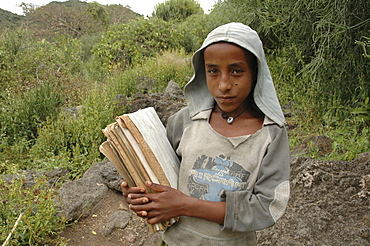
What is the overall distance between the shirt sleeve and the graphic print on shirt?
0.20 ft

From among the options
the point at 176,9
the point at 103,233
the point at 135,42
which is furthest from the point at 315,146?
the point at 176,9

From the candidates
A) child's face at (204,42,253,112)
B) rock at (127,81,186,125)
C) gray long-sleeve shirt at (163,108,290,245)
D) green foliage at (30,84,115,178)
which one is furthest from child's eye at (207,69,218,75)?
rock at (127,81,186,125)

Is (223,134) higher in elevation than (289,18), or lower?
lower

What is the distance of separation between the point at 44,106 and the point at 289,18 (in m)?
4.85

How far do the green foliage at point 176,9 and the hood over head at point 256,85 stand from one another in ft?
60.7

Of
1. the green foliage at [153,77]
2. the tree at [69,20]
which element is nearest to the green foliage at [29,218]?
the green foliage at [153,77]

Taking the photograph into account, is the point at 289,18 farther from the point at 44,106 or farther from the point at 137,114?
the point at 137,114

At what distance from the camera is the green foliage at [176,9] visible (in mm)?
19906

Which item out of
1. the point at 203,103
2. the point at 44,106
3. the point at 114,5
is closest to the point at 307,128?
the point at 203,103

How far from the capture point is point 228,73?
1291 millimetres

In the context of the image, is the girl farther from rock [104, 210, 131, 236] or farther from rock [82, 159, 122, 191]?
rock [82, 159, 122, 191]

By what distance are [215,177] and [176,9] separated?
2090 cm

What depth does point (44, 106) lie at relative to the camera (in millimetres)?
5469

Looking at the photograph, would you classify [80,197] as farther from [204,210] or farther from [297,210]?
[204,210]
